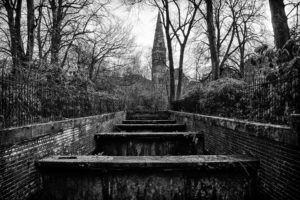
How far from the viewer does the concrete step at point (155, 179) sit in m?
3.10

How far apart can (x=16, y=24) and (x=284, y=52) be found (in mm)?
11499

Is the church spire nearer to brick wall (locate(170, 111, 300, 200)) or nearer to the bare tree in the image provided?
the bare tree

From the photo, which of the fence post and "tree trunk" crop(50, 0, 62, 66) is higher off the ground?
"tree trunk" crop(50, 0, 62, 66)

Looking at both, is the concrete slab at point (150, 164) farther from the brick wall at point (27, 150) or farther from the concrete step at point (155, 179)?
the brick wall at point (27, 150)

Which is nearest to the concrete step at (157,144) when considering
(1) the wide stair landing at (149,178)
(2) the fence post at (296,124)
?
(1) the wide stair landing at (149,178)

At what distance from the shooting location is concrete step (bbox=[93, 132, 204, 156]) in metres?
5.52

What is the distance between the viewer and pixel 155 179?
10.3ft

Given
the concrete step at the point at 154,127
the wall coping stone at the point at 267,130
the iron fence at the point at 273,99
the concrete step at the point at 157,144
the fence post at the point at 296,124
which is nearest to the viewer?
the fence post at the point at 296,124

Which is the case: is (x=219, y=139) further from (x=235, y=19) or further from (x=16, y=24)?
(x=235, y=19)

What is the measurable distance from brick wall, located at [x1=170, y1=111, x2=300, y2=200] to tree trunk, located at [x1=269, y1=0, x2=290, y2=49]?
151 inches

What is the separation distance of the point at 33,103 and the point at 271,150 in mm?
3997

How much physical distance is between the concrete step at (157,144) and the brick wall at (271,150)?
1366 mm

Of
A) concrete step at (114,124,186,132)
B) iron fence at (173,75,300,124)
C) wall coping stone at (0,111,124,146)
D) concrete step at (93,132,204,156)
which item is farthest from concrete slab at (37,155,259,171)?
concrete step at (114,124,186,132)

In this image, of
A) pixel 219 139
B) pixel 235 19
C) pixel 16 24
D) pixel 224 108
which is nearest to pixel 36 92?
pixel 219 139
